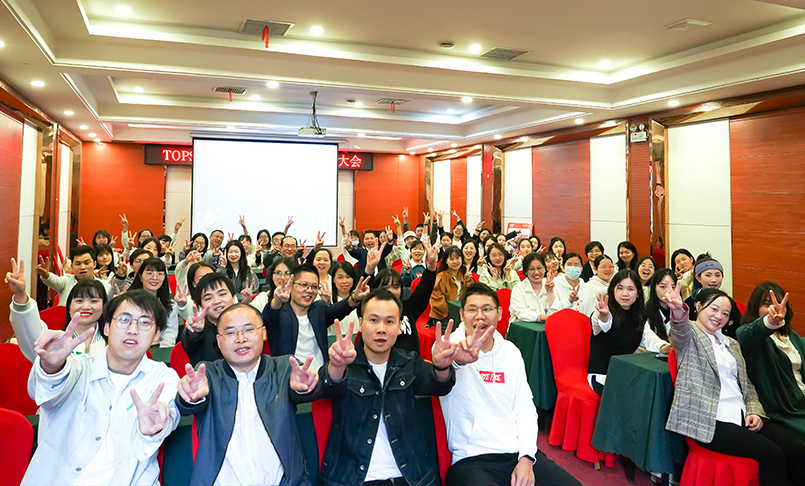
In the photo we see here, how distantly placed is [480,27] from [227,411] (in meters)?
4.49

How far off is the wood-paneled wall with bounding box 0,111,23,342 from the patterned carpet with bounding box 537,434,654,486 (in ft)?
21.2

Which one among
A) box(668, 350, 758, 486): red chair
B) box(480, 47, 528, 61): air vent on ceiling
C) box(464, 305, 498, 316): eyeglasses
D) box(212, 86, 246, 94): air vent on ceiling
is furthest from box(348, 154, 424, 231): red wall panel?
box(668, 350, 758, 486): red chair

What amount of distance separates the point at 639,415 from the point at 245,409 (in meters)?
2.22

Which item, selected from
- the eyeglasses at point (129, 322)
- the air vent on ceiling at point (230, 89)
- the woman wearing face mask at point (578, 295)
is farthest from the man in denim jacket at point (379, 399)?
the air vent on ceiling at point (230, 89)

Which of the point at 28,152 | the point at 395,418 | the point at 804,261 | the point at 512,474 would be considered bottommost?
the point at 512,474

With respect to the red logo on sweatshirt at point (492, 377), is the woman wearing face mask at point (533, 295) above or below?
above

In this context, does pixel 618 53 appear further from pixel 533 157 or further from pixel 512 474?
pixel 512 474

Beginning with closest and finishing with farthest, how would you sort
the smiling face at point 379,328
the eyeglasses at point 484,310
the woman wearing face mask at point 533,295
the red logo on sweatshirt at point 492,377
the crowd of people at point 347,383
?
1. the crowd of people at point 347,383
2. the smiling face at point 379,328
3. the red logo on sweatshirt at point 492,377
4. the eyeglasses at point 484,310
5. the woman wearing face mask at point 533,295

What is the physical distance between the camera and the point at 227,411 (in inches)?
74.7

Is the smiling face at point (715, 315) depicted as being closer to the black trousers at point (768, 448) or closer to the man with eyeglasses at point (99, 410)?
the black trousers at point (768, 448)

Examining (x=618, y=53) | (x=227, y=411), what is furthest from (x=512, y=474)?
(x=618, y=53)

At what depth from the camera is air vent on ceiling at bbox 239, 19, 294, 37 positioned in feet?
16.0

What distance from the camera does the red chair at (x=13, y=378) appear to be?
2498 mm

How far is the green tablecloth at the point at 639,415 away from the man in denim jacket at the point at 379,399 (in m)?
1.37
